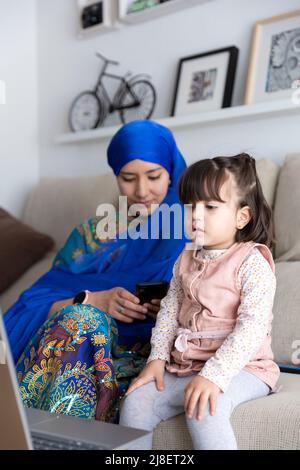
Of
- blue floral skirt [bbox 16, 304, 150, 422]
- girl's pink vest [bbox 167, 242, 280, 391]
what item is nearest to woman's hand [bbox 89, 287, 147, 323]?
blue floral skirt [bbox 16, 304, 150, 422]

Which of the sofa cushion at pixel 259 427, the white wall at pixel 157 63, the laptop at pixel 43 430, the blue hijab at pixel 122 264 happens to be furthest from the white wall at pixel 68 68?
the laptop at pixel 43 430

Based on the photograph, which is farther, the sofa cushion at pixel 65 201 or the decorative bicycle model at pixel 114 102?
the decorative bicycle model at pixel 114 102

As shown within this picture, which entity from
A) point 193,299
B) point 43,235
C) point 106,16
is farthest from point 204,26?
point 193,299

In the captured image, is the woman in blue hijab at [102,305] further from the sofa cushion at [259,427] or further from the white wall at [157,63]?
the white wall at [157,63]

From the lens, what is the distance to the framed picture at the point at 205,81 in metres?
2.50

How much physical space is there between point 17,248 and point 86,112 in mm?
850

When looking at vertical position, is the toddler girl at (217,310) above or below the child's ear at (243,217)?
below

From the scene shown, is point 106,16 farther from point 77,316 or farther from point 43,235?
point 77,316

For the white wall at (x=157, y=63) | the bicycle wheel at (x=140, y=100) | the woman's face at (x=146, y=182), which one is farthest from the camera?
the bicycle wheel at (x=140, y=100)

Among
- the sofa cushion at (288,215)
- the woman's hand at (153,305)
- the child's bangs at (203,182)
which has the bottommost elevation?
the woman's hand at (153,305)

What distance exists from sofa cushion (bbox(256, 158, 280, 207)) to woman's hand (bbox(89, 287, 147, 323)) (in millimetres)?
629

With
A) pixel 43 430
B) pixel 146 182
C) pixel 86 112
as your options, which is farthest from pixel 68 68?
pixel 43 430

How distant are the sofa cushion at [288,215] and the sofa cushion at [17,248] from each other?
1.13 metres

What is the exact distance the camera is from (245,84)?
97.5 inches
